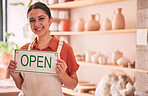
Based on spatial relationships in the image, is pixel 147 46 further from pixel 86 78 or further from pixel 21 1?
pixel 21 1

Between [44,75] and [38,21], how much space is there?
0.37 m

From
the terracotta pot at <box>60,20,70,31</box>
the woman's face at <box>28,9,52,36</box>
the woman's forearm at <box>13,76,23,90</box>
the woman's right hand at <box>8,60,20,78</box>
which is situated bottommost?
the woman's forearm at <box>13,76,23,90</box>

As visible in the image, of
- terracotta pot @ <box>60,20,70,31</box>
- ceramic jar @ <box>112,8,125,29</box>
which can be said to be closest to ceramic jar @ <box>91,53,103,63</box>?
ceramic jar @ <box>112,8,125,29</box>

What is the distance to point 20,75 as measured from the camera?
197cm

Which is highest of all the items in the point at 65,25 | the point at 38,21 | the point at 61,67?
the point at 65,25

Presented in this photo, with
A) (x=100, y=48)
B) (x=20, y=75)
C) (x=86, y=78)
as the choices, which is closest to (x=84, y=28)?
(x=100, y=48)

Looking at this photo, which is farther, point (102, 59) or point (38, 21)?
point (102, 59)

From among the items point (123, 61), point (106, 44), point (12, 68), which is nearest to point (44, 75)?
point (12, 68)

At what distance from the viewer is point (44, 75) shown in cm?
187

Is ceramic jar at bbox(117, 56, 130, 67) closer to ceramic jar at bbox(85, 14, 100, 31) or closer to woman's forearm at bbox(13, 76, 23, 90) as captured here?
ceramic jar at bbox(85, 14, 100, 31)

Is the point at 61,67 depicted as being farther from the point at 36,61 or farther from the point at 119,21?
the point at 119,21

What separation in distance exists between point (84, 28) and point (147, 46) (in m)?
1.36

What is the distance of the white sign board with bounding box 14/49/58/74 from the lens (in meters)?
1.81

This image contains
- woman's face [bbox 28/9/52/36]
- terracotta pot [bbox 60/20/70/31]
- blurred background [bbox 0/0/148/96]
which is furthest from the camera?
terracotta pot [bbox 60/20/70/31]
